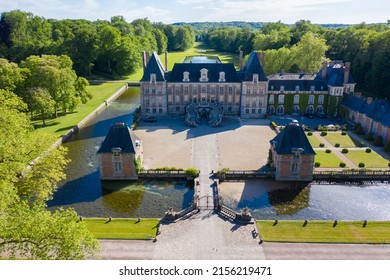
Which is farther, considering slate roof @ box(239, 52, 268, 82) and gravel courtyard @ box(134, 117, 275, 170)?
slate roof @ box(239, 52, 268, 82)

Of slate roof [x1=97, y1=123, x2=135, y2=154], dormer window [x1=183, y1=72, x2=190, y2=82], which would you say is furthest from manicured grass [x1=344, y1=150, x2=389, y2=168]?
dormer window [x1=183, y1=72, x2=190, y2=82]

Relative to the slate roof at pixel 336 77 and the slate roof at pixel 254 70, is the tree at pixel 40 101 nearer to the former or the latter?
the slate roof at pixel 254 70

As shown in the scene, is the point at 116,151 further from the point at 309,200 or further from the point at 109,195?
the point at 309,200

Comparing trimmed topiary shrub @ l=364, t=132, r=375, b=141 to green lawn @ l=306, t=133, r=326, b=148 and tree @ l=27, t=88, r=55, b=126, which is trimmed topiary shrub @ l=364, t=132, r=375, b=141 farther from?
tree @ l=27, t=88, r=55, b=126

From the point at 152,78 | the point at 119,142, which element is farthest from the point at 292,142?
the point at 152,78

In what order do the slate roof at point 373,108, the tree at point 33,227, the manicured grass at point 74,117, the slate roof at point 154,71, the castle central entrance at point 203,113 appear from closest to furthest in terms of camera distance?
the tree at point 33,227 < the slate roof at point 373,108 < the manicured grass at point 74,117 < the castle central entrance at point 203,113 < the slate roof at point 154,71

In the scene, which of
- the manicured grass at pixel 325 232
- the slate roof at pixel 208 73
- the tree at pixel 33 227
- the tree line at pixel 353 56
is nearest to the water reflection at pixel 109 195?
the tree at pixel 33 227
